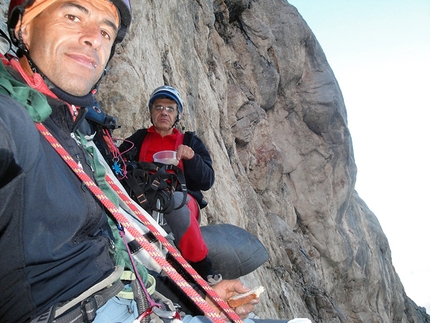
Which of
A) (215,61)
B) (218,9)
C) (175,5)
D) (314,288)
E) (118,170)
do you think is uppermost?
(218,9)

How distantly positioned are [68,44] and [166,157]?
2425 millimetres

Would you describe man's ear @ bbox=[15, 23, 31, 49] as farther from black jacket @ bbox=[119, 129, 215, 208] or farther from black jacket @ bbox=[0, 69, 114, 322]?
black jacket @ bbox=[119, 129, 215, 208]

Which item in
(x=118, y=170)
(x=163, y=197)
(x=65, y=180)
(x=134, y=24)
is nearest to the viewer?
(x=65, y=180)

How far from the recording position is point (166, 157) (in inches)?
175

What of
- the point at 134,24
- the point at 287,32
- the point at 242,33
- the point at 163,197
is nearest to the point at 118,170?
the point at 163,197

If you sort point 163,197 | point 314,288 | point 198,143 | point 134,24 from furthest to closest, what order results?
point 314,288 < point 134,24 < point 198,143 < point 163,197

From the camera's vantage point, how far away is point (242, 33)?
1983 cm

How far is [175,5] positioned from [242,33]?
10.3 meters

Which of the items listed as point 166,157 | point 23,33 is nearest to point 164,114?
point 166,157

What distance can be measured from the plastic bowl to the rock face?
2.19 m

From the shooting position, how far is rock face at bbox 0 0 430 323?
A: 8.70 meters

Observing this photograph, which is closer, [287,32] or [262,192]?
[262,192]

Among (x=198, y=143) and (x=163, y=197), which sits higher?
(x=198, y=143)

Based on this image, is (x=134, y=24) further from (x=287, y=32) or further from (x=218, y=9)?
(x=287, y=32)
